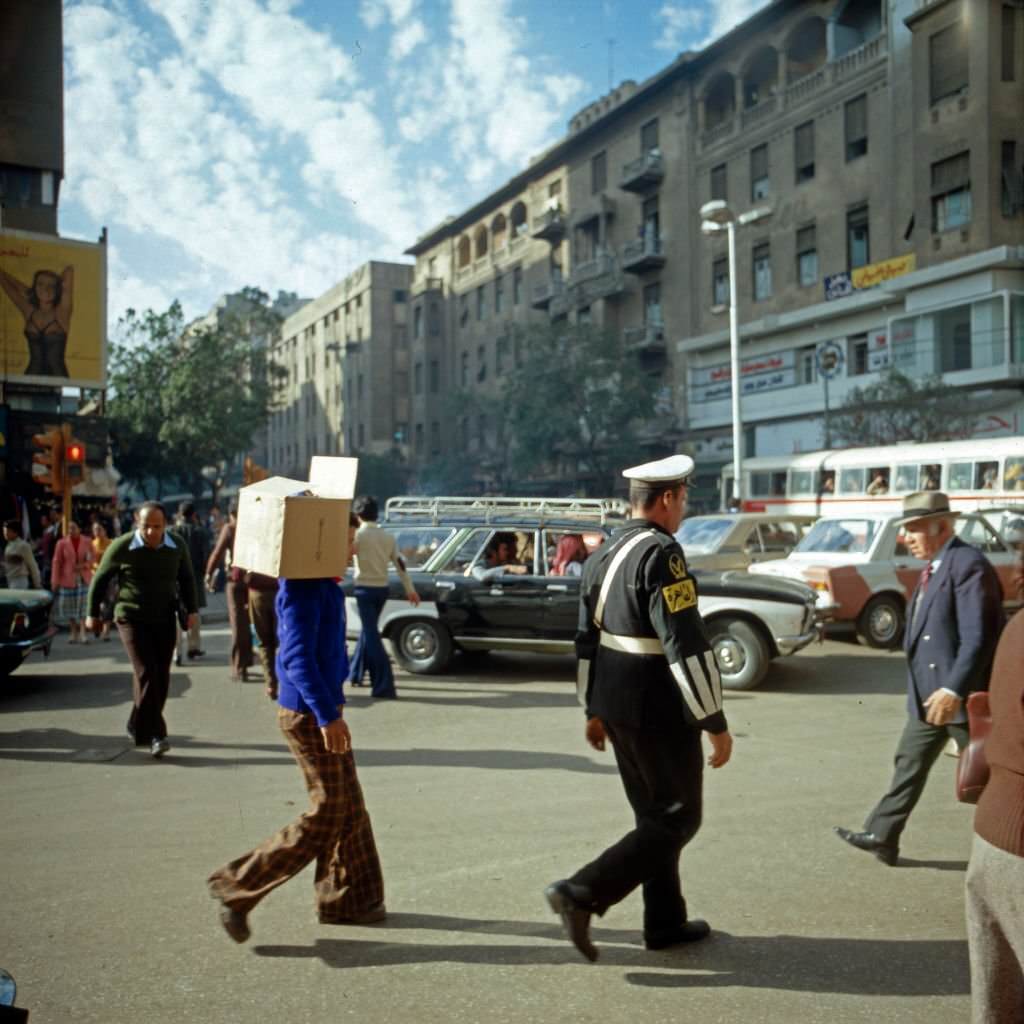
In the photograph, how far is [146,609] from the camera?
294 inches

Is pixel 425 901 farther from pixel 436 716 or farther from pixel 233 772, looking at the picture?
pixel 436 716

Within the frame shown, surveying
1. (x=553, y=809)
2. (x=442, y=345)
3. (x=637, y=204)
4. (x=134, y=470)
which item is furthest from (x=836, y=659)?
(x=442, y=345)

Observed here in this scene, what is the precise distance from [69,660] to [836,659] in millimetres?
9351

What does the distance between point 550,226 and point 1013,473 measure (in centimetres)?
3020

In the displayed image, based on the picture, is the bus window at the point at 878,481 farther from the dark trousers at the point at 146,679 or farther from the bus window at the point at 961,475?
the dark trousers at the point at 146,679

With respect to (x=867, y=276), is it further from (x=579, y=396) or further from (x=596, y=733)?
(x=596, y=733)

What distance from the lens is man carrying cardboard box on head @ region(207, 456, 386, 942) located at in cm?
404

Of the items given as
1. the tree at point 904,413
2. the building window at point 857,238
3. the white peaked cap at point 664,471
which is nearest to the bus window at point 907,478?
the tree at point 904,413

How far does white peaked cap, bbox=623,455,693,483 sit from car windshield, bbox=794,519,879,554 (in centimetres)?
1020

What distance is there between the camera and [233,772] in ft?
22.9

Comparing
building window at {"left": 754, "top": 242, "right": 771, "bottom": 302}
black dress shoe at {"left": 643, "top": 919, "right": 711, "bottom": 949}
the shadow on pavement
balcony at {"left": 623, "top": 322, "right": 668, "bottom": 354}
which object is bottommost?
the shadow on pavement

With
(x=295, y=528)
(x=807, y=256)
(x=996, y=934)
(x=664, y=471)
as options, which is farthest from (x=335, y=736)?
(x=807, y=256)

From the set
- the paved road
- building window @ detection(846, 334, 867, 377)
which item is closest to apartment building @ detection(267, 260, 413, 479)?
building window @ detection(846, 334, 867, 377)

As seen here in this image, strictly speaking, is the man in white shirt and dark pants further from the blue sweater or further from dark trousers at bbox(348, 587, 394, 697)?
the blue sweater
